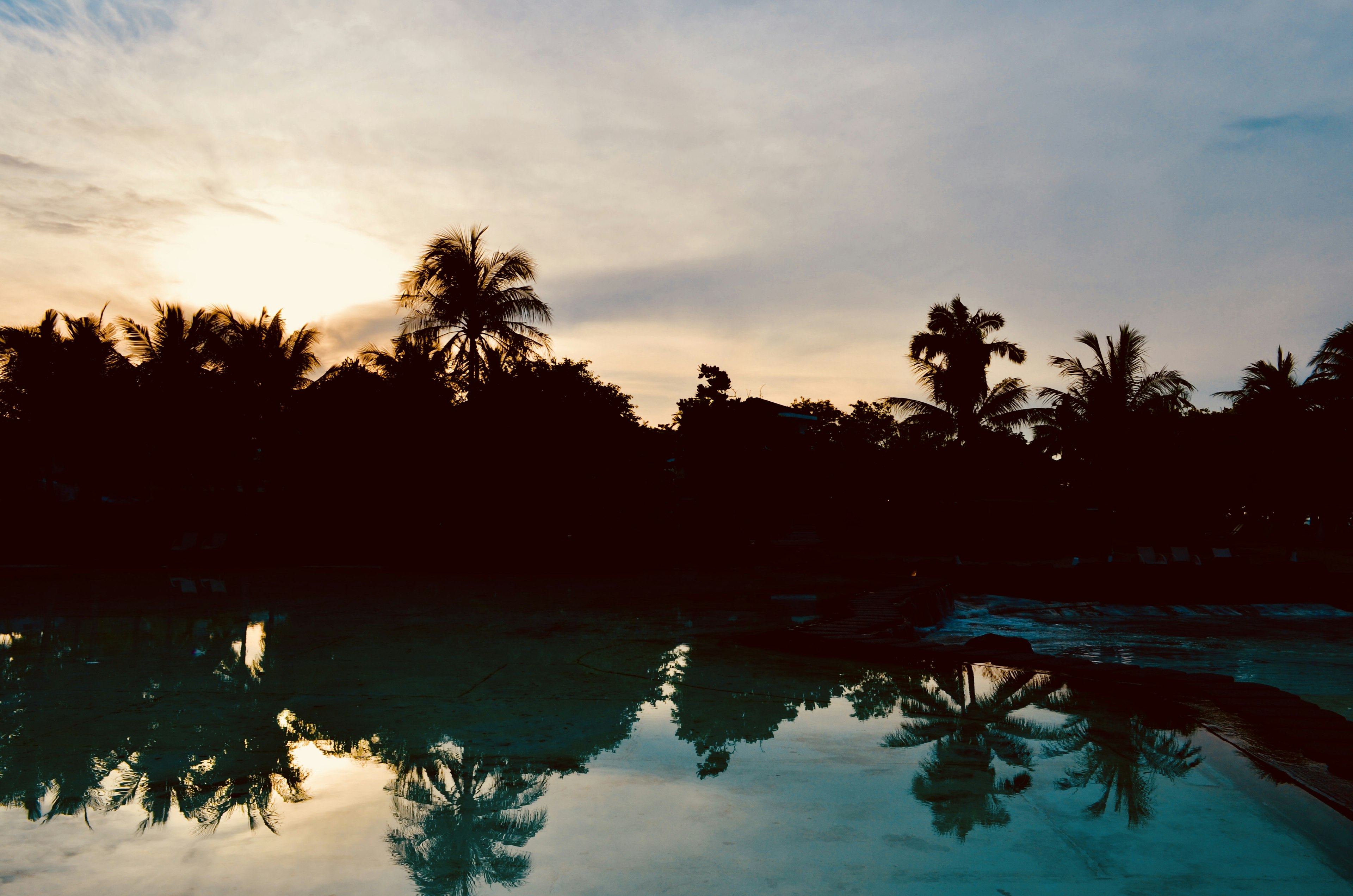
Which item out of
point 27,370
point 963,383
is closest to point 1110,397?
point 963,383

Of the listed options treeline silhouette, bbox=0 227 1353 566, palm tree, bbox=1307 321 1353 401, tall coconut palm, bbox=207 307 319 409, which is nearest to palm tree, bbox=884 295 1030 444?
treeline silhouette, bbox=0 227 1353 566

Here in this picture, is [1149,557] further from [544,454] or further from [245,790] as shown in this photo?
[245,790]

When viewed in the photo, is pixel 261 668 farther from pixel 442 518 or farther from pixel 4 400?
pixel 4 400

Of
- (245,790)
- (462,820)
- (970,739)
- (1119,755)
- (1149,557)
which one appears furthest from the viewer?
(1149,557)

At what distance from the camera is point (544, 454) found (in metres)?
18.0

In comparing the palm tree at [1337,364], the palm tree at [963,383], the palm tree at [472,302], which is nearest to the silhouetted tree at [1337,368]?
the palm tree at [1337,364]

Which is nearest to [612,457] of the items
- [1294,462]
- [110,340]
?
[110,340]

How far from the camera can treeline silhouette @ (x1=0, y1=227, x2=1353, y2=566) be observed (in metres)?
18.7

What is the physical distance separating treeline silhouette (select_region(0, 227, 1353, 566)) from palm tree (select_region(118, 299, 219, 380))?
0.08m

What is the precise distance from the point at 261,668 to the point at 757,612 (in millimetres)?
5873

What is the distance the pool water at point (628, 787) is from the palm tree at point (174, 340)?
2134cm

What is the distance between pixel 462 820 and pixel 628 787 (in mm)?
788

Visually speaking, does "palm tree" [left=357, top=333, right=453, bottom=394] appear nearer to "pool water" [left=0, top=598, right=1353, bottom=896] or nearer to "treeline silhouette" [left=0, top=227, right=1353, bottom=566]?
"treeline silhouette" [left=0, top=227, right=1353, bottom=566]

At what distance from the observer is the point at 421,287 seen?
2675 cm
